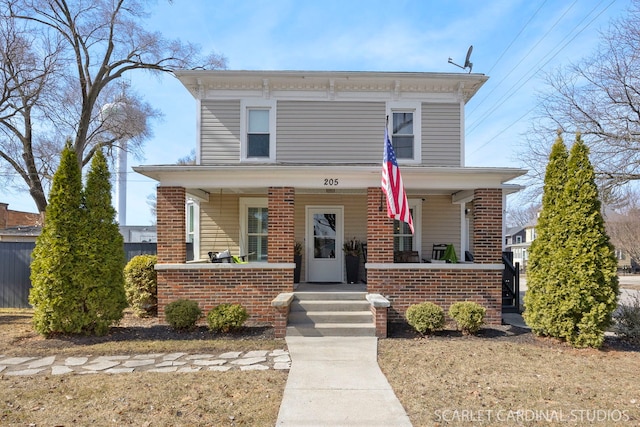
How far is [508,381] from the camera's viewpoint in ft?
16.5

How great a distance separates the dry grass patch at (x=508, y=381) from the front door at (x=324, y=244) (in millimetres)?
3660

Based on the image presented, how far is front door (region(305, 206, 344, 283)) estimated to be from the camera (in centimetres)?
1033

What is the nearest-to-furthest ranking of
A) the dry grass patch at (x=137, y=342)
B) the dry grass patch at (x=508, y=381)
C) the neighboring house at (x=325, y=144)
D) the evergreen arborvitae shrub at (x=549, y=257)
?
the dry grass patch at (x=508, y=381) < the dry grass patch at (x=137, y=342) < the evergreen arborvitae shrub at (x=549, y=257) < the neighboring house at (x=325, y=144)

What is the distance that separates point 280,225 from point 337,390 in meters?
3.96

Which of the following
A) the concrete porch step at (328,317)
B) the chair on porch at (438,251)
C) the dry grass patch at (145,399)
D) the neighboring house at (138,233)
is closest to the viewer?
the dry grass patch at (145,399)

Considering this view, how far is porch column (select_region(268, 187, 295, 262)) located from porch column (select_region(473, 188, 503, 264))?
379 centimetres

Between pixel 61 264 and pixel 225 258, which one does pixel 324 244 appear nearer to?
pixel 225 258

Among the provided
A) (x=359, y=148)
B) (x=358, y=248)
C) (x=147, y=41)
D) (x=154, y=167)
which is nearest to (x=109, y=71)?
(x=147, y=41)

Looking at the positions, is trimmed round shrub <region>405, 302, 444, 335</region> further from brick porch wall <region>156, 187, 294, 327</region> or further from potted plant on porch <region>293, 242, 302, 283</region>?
potted plant on porch <region>293, 242, 302, 283</region>

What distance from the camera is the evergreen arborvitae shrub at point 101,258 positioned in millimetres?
6980

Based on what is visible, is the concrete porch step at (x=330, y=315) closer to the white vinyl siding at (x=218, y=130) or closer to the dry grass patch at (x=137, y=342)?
the dry grass patch at (x=137, y=342)

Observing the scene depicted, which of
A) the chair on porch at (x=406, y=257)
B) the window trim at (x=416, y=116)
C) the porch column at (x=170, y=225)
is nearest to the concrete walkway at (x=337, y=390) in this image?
the porch column at (x=170, y=225)

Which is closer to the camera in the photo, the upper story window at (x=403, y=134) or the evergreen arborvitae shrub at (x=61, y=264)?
the evergreen arborvitae shrub at (x=61, y=264)

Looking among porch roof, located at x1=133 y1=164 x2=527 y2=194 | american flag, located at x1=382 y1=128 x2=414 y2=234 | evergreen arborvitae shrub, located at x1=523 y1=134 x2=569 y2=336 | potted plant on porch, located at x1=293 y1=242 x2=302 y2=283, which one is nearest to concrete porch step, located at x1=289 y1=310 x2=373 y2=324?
american flag, located at x1=382 y1=128 x2=414 y2=234
